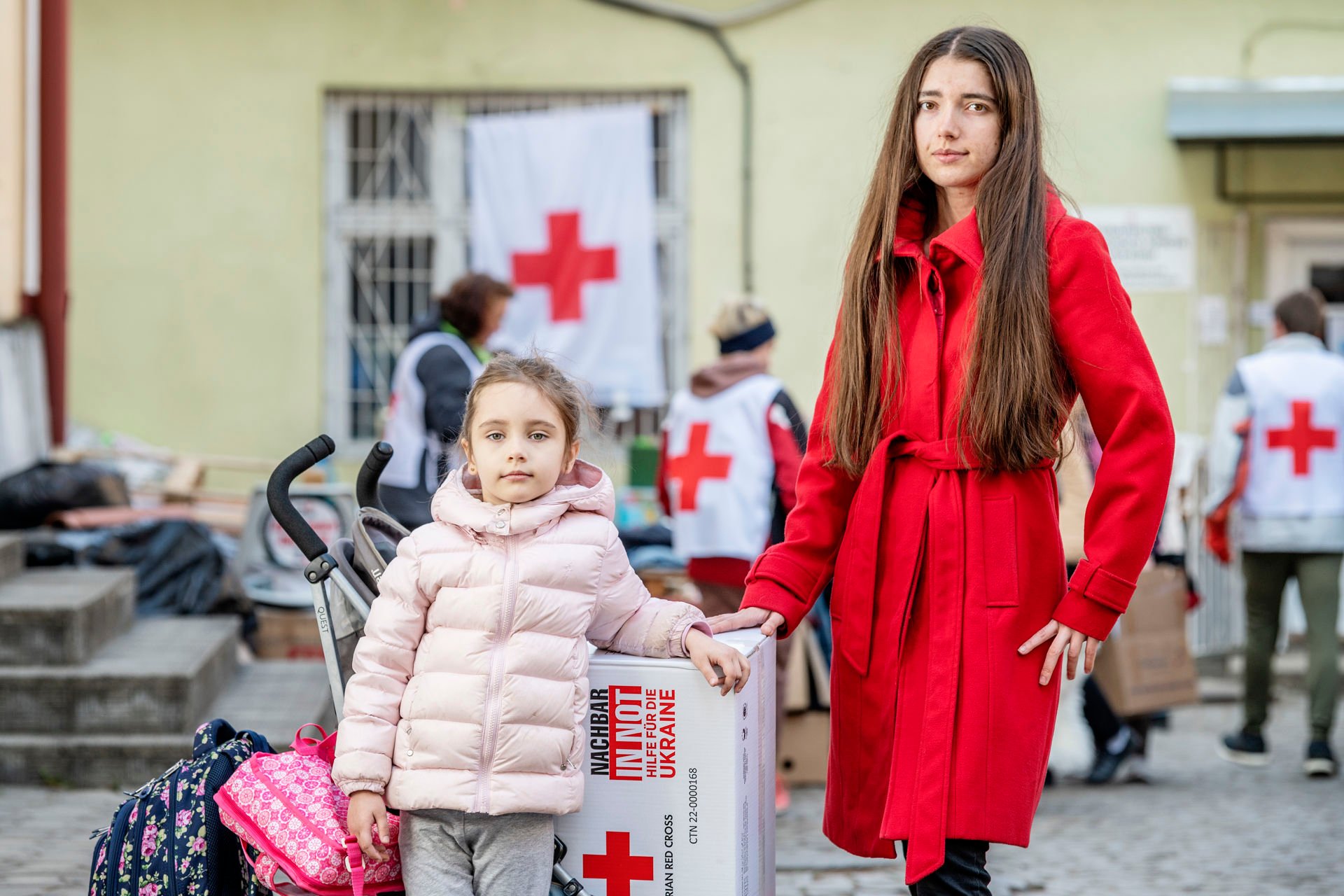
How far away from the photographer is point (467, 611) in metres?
2.46

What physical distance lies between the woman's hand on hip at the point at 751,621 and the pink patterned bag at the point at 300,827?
0.65 m

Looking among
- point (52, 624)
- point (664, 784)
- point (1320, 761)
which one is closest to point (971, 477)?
point (664, 784)

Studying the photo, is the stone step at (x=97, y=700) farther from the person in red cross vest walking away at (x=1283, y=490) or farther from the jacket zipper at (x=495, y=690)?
the person in red cross vest walking away at (x=1283, y=490)

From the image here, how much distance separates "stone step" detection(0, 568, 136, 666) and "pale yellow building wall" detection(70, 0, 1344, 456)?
11.7ft

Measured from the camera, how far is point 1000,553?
2.47 m

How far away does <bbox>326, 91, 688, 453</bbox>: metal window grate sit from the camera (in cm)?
928

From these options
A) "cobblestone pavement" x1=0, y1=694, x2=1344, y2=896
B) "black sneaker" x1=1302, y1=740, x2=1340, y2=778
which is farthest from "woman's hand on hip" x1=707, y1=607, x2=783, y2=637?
"black sneaker" x1=1302, y1=740, x2=1340, y2=778

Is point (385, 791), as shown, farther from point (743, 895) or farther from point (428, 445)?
point (428, 445)

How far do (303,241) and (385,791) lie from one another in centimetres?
723

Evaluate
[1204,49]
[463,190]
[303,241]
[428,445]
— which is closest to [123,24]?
[303,241]

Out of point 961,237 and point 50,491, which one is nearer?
point 961,237

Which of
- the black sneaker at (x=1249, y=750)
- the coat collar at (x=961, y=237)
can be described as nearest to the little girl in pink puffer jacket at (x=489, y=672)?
the coat collar at (x=961, y=237)

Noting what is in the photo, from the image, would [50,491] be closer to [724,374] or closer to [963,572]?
[724,374]

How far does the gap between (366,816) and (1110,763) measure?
14.7 ft
